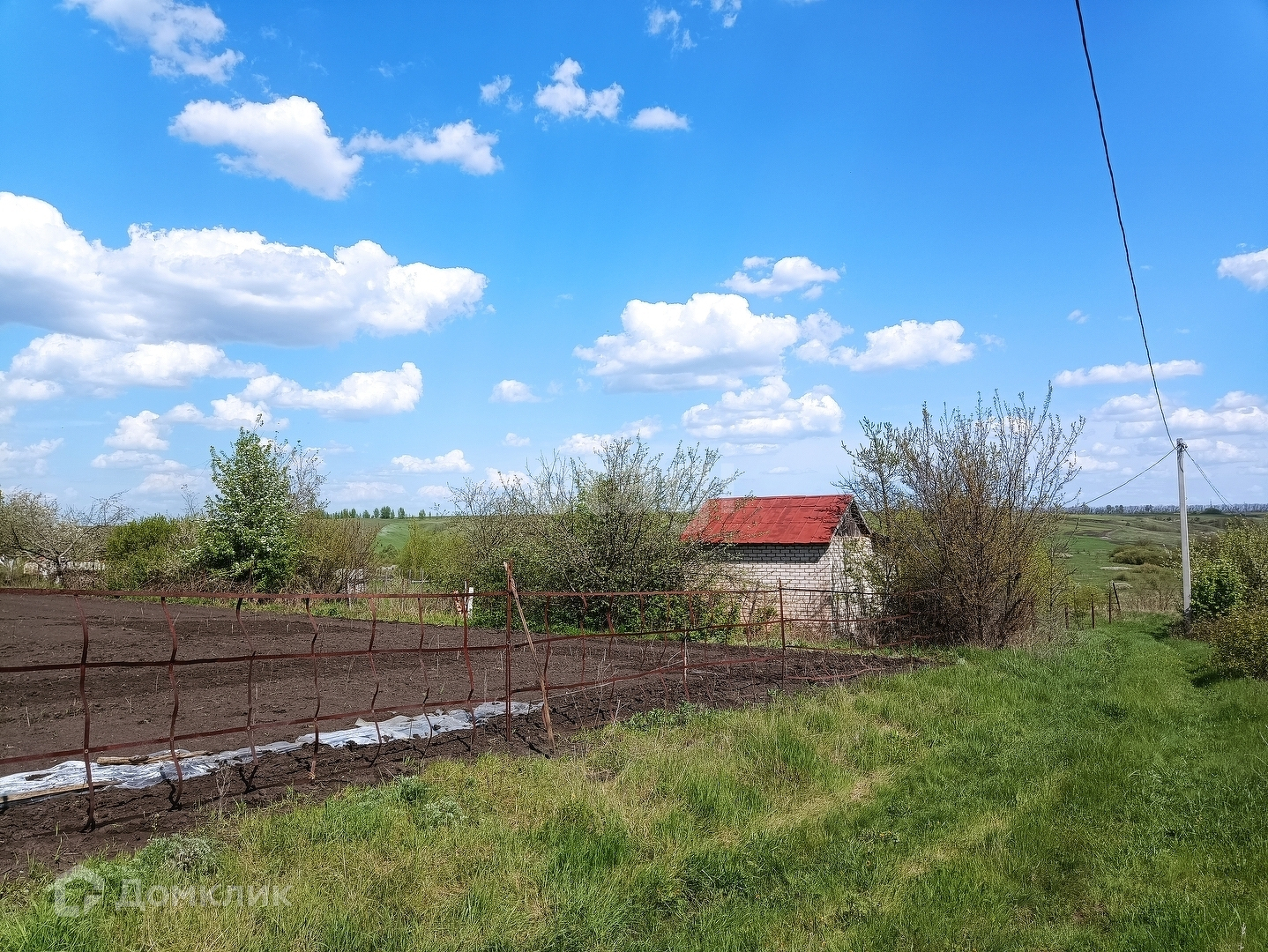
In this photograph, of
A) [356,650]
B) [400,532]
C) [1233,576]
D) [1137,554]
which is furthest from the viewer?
[1137,554]

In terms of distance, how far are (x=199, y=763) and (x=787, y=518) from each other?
766 inches

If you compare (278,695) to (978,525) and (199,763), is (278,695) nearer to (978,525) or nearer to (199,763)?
(199,763)

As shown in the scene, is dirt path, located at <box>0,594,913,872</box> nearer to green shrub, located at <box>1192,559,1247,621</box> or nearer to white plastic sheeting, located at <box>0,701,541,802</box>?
white plastic sheeting, located at <box>0,701,541,802</box>

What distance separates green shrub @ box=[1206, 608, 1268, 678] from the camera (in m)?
12.0

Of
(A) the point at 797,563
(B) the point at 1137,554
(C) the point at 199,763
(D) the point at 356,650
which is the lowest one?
(B) the point at 1137,554

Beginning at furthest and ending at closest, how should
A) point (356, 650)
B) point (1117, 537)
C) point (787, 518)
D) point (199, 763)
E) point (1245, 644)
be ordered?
1. point (1117, 537)
2. point (787, 518)
3. point (356, 650)
4. point (1245, 644)
5. point (199, 763)

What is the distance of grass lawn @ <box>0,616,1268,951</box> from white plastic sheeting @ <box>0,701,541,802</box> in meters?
1.36

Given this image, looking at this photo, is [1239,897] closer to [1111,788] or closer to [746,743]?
[1111,788]

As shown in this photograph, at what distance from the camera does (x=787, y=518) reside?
24.1 metres

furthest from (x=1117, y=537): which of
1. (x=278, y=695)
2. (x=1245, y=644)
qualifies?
(x=278, y=695)

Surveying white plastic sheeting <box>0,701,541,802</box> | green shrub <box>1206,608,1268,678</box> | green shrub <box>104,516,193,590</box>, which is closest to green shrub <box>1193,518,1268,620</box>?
green shrub <box>1206,608,1268,678</box>

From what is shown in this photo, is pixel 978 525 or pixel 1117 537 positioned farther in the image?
pixel 1117 537

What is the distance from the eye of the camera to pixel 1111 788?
6.34 metres

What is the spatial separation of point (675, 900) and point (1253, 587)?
2308 centimetres
